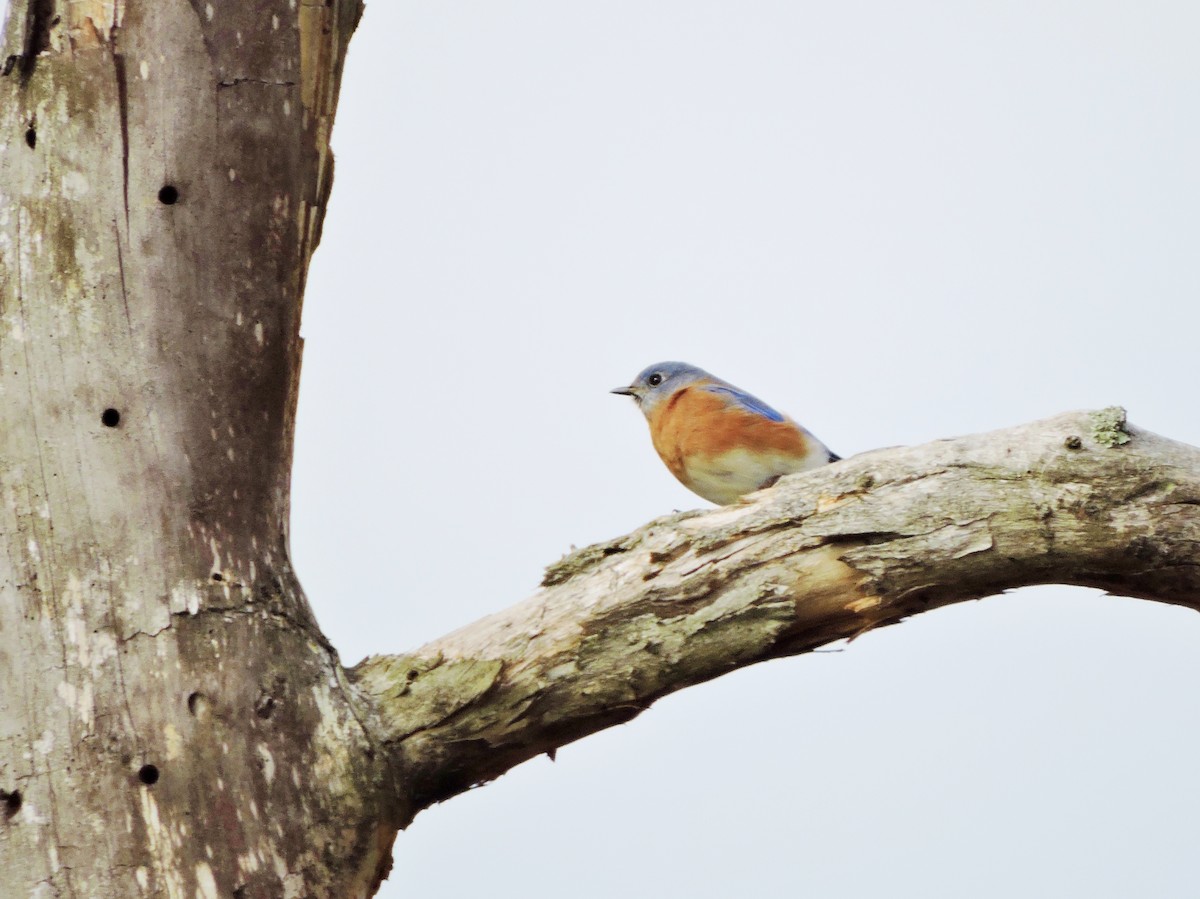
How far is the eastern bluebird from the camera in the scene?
6430 mm

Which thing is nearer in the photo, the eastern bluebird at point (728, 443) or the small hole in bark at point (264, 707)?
the small hole in bark at point (264, 707)

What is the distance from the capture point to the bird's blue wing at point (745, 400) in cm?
657

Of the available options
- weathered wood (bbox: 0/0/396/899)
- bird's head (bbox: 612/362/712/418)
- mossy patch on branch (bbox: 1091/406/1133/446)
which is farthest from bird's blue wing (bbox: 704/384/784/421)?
weathered wood (bbox: 0/0/396/899)

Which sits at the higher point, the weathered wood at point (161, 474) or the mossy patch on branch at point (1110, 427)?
the weathered wood at point (161, 474)

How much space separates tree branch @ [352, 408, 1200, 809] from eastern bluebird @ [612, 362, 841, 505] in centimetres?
240

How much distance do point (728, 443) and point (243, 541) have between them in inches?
124

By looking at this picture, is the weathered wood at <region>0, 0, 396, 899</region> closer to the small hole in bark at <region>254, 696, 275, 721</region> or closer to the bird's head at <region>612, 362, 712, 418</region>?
the small hole in bark at <region>254, 696, 275, 721</region>

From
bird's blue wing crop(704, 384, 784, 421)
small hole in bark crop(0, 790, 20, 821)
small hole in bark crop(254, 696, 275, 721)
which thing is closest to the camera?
small hole in bark crop(0, 790, 20, 821)

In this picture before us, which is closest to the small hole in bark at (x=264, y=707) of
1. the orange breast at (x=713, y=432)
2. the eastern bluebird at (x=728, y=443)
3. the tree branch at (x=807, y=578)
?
the tree branch at (x=807, y=578)

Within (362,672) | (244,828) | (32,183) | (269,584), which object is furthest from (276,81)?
(244,828)

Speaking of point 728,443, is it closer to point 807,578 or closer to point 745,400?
point 745,400

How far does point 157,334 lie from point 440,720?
138cm

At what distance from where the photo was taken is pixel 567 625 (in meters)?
3.81

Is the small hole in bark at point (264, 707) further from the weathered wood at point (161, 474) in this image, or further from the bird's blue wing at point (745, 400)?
the bird's blue wing at point (745, 400)
